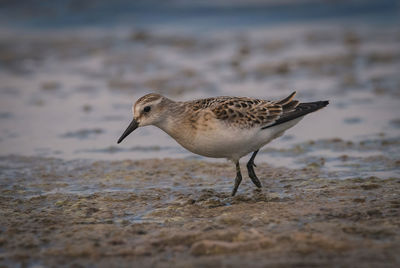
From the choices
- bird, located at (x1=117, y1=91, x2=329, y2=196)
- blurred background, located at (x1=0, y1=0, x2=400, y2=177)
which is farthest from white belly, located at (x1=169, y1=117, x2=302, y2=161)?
blurred background, located at (x1=0, y1=0, x2=400, y2=177)

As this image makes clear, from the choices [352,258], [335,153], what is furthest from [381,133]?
[352,258]

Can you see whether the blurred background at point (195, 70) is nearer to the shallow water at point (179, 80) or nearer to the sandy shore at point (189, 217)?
the shallow water at point (179, 80)

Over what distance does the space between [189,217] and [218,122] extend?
3.81 ft

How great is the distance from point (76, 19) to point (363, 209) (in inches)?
620

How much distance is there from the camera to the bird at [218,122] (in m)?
6.68

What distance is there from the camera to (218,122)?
6680mm

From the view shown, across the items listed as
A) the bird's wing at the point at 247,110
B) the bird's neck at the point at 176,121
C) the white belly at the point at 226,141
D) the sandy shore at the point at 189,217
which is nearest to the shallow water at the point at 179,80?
the sandy shore at the point at 189,217

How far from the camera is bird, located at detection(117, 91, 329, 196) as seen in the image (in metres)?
6.68

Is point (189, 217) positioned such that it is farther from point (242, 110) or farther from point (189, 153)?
point (189, 153)

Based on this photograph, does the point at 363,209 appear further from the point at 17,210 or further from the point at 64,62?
the point at 64,62

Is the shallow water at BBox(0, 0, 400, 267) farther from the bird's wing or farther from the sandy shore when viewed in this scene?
the bird's wing

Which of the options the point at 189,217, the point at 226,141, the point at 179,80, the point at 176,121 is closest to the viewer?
the point at 189,217

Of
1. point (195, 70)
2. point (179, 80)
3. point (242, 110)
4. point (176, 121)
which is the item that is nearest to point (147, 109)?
point (176, 121)

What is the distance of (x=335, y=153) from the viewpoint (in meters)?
8.66
